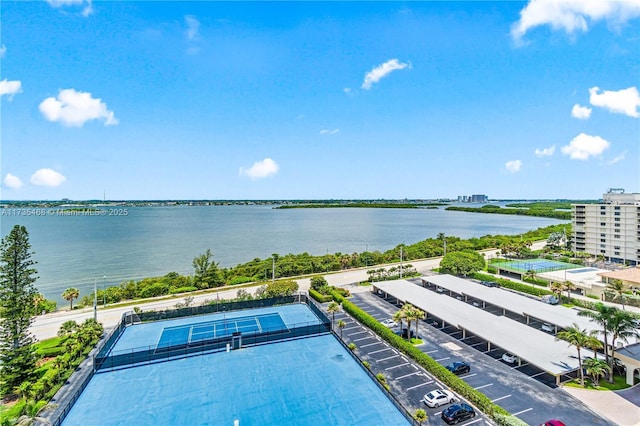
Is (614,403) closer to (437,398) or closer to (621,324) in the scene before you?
(621,324)

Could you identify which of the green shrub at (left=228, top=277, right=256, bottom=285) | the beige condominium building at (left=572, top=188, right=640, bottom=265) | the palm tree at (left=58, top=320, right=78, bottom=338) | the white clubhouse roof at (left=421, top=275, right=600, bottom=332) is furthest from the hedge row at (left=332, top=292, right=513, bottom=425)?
the beige condominium building at (left=572, top=188, right=640, bottom=265)

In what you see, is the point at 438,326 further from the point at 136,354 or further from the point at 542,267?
the point at 542,267

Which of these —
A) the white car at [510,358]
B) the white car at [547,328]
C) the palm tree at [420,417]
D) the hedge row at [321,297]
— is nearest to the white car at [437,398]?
the palm tree at [420,417]

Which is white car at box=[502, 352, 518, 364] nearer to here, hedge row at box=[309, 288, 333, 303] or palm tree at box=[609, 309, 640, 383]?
palm tree at box=[609, 309, 640, 383]

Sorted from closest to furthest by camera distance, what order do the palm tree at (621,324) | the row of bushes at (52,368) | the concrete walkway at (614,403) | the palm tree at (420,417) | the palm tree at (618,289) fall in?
the palm tree at (420,417)
the concrete walkway at (614,403)
the row of bushes at (52,368)
the palm tree at (621,324)
the palm tree at (618,289)

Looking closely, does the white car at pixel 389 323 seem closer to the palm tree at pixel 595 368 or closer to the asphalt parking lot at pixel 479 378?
the asphalt parking lot at pixel 479 378
